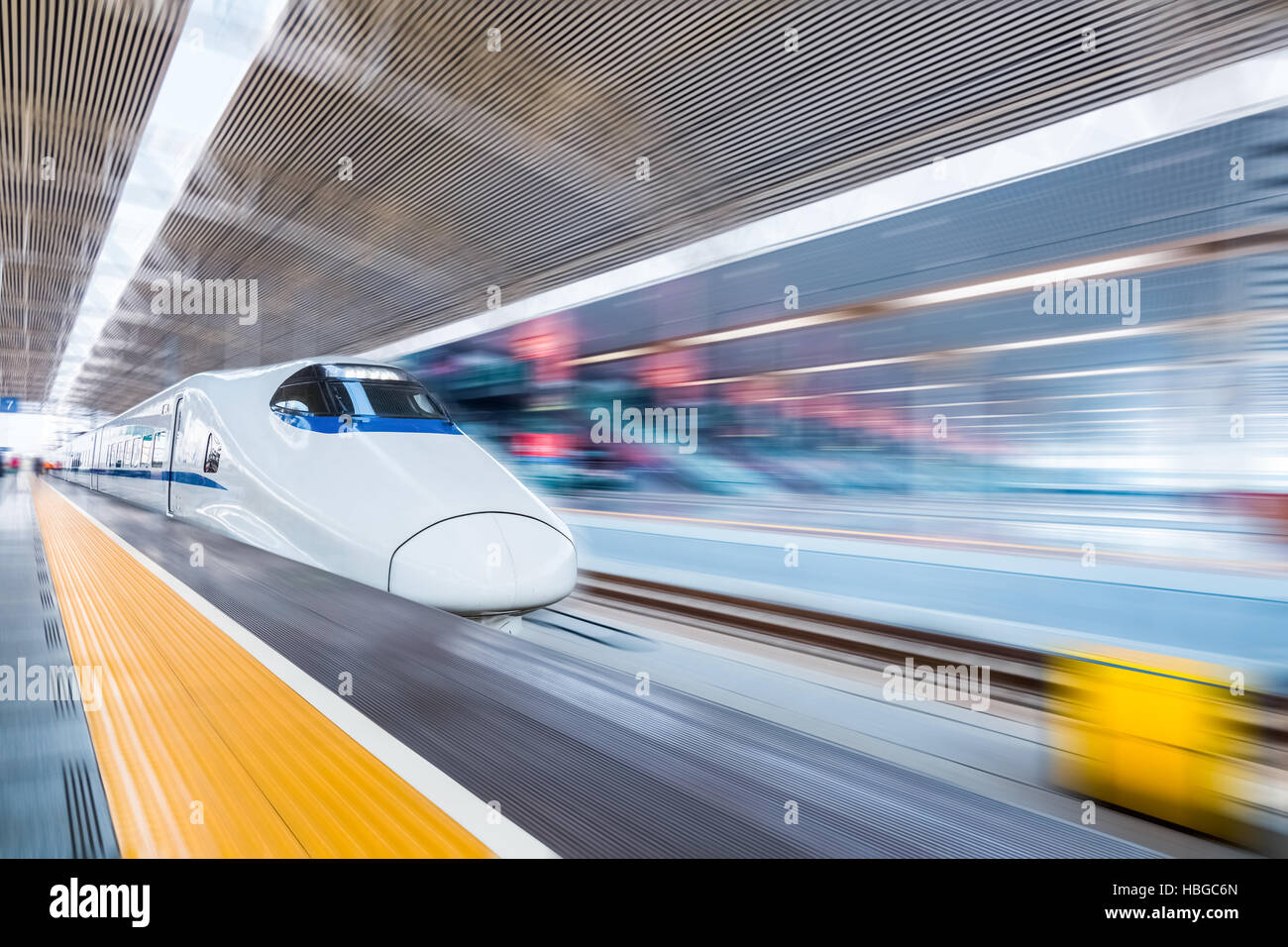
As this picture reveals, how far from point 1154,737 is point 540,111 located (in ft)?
22.8

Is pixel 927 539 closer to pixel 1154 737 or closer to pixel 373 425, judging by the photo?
pixel 1154 737

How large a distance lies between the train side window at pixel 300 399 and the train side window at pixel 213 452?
29.6 inches

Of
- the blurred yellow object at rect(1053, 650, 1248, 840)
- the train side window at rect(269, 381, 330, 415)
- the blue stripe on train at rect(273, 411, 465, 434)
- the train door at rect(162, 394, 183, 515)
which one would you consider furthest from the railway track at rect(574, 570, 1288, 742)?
the train door at rect(162, 394, 183, 515)

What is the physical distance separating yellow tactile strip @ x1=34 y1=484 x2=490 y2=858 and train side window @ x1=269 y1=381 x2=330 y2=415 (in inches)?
103

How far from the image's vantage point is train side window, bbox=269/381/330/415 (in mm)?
4969

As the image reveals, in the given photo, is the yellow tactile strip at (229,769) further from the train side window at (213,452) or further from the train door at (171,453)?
the train door at (171,453)

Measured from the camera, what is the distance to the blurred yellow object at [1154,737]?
2.29 m

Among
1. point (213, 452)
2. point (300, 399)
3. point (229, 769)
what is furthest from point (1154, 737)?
point (213, 452)

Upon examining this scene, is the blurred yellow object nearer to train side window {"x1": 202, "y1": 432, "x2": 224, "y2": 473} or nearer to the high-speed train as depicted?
the high-speed train

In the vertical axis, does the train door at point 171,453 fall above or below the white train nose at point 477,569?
above

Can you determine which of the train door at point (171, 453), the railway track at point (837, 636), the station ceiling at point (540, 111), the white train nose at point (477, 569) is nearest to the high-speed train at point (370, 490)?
the white train nose at point (477, 569)
